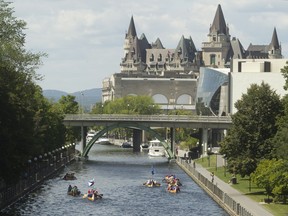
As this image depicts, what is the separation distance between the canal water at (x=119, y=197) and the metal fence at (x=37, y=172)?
0.96 m

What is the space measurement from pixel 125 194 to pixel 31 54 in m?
18.6

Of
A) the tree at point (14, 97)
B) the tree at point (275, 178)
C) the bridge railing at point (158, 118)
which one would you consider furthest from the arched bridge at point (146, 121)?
the tree at point (275, 178)

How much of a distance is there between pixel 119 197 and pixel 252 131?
16346 millimetres

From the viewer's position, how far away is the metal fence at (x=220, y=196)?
83625 mm

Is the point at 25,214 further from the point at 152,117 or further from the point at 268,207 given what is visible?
the point at 152,117

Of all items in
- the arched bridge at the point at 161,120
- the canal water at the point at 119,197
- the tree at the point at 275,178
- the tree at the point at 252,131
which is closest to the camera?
the tree at the point at 275,178

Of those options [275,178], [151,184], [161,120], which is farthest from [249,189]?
[161,120]

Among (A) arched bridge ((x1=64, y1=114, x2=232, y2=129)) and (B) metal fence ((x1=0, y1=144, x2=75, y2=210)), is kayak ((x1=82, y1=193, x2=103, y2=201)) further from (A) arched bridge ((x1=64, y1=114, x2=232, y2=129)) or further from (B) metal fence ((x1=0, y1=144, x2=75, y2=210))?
(A) arched bridge ((x1=64, y1=114, x2=232, y2=129))

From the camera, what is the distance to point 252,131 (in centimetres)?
10231

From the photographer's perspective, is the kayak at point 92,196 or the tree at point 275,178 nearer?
the tree at point 275,178

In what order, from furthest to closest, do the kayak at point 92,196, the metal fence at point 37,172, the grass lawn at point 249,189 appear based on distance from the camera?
the kayak at point 92,196
the metal fence at point 37,172
the grass lawn at point 249,189

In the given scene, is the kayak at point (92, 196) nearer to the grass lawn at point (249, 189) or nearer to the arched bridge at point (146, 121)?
the grass lawn at point (249, 189)

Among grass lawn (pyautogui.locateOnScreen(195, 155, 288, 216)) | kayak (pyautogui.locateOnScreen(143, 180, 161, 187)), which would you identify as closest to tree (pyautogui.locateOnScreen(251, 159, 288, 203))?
grass lawn (pyautogui.locateOnScreen(195, 155, 288, 216))

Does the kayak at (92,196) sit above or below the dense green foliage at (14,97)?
below
